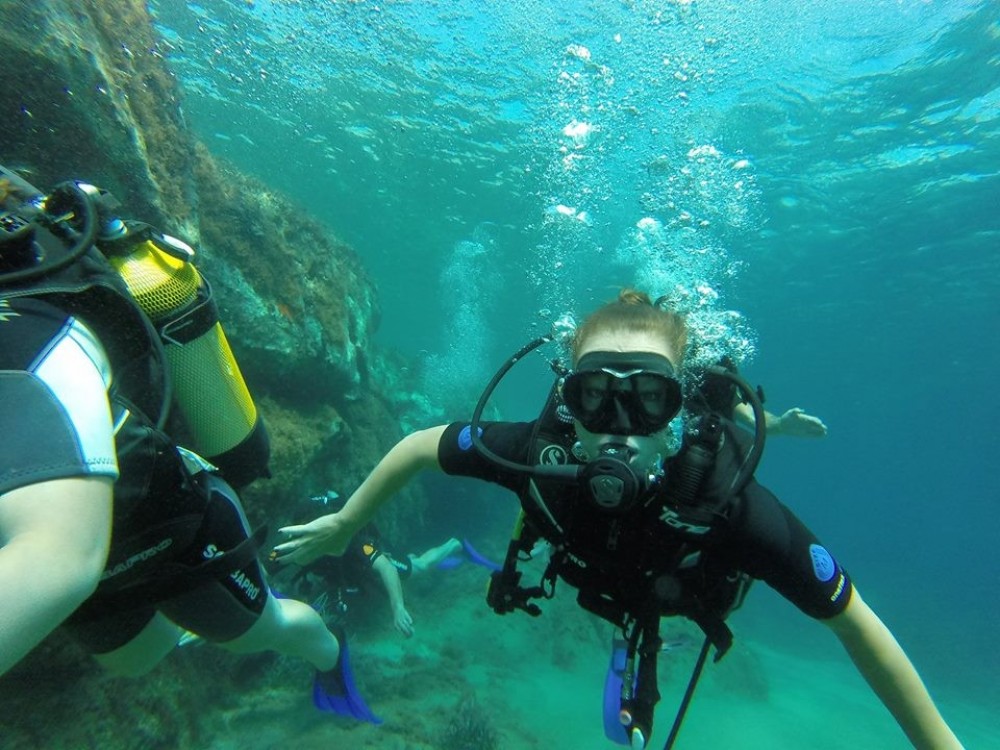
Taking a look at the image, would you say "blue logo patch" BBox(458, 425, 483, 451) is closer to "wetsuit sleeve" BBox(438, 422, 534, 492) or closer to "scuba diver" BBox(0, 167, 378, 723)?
"wetsuit sleeve" BBox(438, 422, 534, 492)

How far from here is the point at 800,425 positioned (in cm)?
484

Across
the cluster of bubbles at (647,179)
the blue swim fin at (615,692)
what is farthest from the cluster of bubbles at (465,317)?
the blue swim fin at (615,692)

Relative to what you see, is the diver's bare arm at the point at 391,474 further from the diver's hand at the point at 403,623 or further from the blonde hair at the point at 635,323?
the diver's hand at the point at 403,623

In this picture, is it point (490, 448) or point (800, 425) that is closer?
point (490, 448)

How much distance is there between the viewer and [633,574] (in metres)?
2.63

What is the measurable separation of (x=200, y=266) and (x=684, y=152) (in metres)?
15.6

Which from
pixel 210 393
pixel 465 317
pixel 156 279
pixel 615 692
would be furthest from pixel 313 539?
pixel 465 317

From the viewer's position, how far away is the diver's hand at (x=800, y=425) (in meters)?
4.72

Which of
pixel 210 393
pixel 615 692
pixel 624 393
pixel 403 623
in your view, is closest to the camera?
pixel 624 393

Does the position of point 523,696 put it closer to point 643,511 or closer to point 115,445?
point 643,511

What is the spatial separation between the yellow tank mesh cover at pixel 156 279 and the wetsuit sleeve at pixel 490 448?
1511 mm

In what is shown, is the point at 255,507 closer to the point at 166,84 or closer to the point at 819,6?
the point at 166,84

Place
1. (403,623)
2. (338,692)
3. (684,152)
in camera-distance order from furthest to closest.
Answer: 1. (684,152)
2. (403,623)
3. (338,692)

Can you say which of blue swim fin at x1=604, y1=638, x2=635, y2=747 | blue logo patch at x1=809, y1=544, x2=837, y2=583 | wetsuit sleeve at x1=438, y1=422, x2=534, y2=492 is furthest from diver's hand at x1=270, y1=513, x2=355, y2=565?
blue logo patch at x1=809, y1=544, x2=837, y2=583
